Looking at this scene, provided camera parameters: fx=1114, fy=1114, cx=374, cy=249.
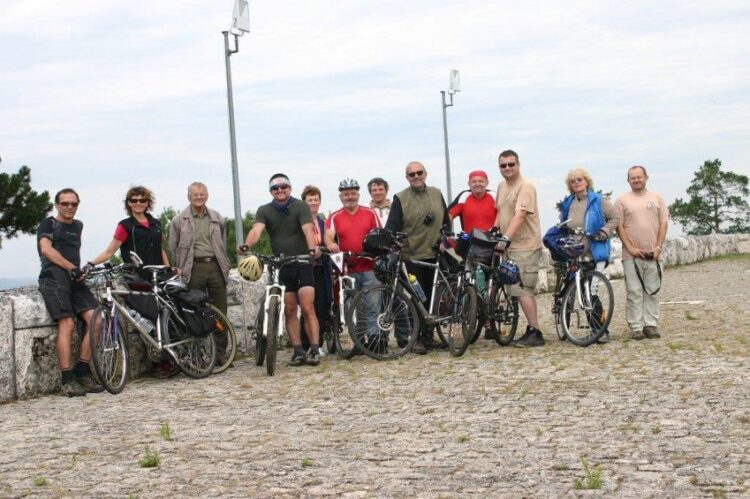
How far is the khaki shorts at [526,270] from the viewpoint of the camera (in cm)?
1077

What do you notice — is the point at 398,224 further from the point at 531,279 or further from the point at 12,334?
the point at 12,334

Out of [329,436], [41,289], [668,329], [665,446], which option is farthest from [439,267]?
[665,446]

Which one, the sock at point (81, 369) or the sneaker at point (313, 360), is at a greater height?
the sock at point (81, 369)

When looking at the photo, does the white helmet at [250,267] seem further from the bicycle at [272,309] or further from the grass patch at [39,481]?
the grass patch at [39,481]

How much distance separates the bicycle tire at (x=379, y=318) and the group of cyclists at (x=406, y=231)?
0.41 meters

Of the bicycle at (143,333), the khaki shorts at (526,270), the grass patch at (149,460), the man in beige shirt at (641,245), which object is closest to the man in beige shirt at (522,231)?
the khaki shorts at (526,270)

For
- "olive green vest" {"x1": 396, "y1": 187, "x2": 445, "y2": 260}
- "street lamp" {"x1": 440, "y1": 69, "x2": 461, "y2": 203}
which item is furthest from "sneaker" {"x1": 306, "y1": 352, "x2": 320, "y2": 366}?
"street lamp" {"x1": 440, "y1": 69, "x2": 461, "y2": 203}

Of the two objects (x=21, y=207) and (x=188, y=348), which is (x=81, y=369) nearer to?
(x=188, y=348)

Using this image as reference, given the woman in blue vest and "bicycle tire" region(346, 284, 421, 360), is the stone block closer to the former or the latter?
"bicycle tire" region(346, 284, 421, 360)

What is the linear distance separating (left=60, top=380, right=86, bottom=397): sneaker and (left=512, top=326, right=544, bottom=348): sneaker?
13.8 ft

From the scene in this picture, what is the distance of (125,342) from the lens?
931 cm

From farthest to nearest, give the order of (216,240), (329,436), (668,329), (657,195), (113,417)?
1. (668,329)
2. (657,195)
3. (216,240)
4. (113,417)
5. (329,436)

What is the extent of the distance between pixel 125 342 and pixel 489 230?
362 centimetres

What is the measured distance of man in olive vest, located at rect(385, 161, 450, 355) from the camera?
35.5 feet
